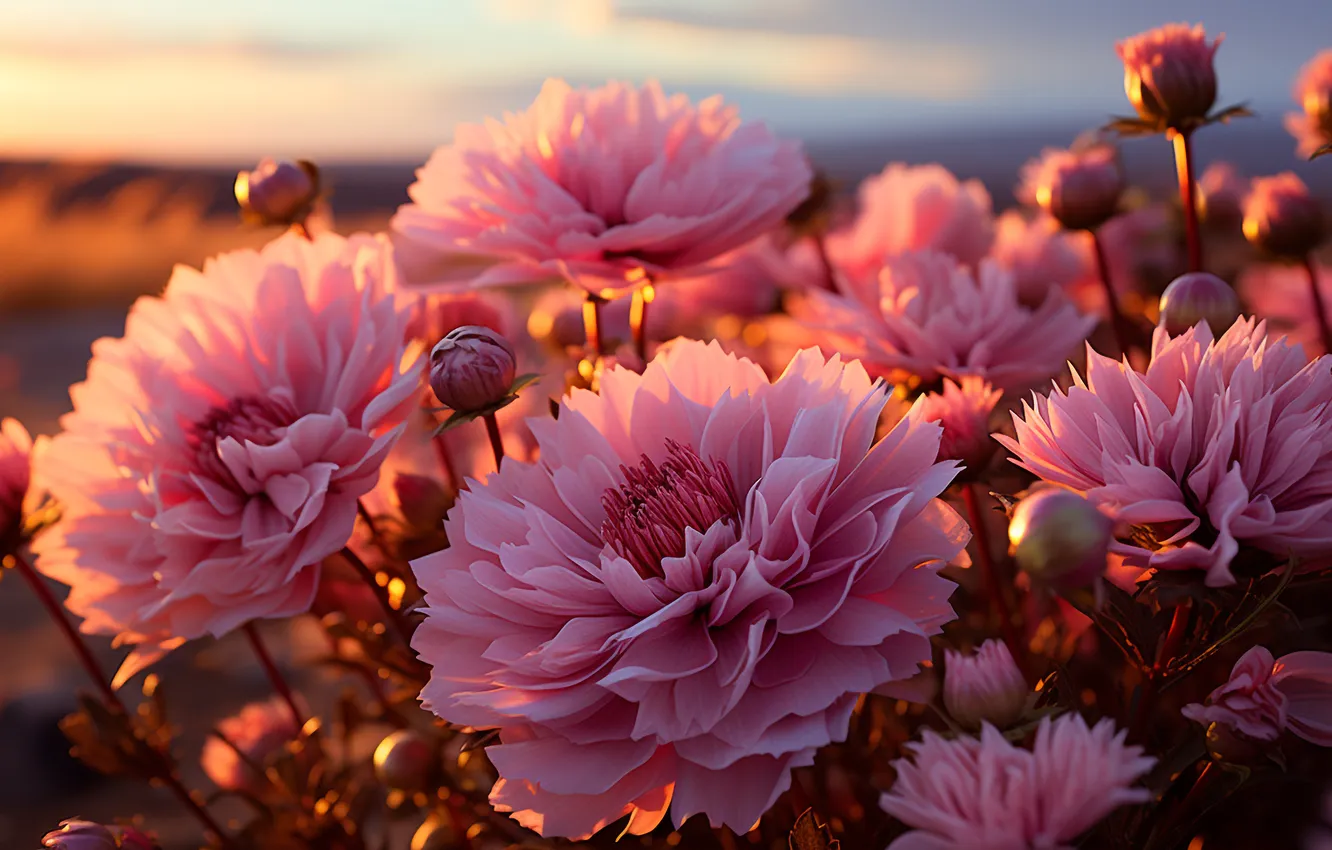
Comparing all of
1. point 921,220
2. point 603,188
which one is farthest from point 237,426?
point 921,220

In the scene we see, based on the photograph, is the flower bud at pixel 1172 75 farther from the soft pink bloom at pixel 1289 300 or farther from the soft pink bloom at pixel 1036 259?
the soft pink bloom at pixel 1289 300

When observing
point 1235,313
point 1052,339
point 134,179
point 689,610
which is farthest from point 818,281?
point 134,179

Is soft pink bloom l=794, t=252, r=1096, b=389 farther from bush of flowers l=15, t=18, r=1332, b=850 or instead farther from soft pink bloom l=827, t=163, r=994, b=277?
soft pink bloom l=827, t=163, r=994, b=277

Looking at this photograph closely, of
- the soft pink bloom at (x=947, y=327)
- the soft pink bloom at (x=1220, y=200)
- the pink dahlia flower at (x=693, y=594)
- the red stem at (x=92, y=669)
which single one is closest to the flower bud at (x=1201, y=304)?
the soft pink bloom at (x=947, y=327)

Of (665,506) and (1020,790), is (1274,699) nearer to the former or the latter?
(1020,790)

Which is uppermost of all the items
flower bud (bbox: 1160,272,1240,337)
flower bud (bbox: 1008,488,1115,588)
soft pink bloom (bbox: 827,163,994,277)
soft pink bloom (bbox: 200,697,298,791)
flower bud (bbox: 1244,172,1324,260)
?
flower bud (bbox: 1008,488,1115,588)

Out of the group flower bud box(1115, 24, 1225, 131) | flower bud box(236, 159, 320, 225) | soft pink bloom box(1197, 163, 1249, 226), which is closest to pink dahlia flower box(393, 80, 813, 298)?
flower bud box(236, 159, 320, 225)
